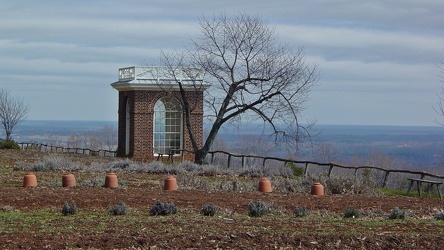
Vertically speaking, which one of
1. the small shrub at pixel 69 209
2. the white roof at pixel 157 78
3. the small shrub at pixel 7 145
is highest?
the white roof at pixel 157 78

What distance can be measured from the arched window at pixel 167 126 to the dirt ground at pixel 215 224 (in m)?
22.5

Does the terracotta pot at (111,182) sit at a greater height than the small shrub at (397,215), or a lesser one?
greater

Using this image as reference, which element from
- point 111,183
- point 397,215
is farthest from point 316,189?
point 111,183

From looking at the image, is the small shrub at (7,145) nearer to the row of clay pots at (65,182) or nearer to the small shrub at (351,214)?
the row of clay pots at (65,182)

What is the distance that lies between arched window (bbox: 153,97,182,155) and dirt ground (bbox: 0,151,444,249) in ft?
73.7

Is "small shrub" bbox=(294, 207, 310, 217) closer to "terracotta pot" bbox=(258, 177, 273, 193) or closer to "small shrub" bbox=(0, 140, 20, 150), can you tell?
"terracotta pot" bbox=(258, 177, 273, 193)

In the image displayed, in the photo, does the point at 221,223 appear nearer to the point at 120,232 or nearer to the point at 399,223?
the point at 120,232

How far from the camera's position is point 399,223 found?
1331 cm

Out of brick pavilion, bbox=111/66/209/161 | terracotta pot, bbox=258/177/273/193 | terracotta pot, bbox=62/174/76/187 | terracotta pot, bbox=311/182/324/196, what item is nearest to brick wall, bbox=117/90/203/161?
brick pavilion, bbox=111/66/209/161

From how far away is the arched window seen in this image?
40.6 metres

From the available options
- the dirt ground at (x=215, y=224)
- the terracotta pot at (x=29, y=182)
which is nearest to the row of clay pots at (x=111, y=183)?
the terracotta pot at (x=29, y=182)

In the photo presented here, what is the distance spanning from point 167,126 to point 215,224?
94.0 ft

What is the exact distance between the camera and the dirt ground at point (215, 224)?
34.6 feet

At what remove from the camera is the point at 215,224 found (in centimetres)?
1237
